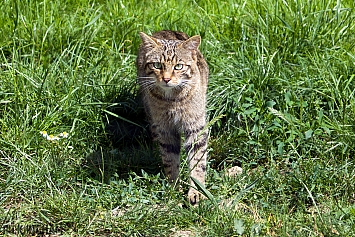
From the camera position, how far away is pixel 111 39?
601 cm

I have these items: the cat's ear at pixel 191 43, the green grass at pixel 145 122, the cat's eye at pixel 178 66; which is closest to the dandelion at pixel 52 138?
the green grass at pixel 145 122

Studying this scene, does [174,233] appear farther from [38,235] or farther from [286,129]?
[286,129]

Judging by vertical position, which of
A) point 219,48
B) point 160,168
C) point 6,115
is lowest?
point 160,168

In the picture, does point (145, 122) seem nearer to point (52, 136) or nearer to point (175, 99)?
point (175, 99)

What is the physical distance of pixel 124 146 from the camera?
5469mm

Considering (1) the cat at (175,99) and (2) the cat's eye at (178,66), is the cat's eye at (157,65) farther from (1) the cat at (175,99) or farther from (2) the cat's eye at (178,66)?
(2) the cat's eye at (178,66)

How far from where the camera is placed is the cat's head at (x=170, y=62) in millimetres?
4629

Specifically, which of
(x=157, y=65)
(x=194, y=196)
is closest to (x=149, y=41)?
(x=157, y=65)

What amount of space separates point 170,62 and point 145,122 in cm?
104

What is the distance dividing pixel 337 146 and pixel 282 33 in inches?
52.3

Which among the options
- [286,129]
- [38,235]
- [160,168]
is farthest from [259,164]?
[38,235]

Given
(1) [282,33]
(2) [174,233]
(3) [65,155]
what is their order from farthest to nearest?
(1) [282,33]
(3) [65,155]
(2) [174,233]

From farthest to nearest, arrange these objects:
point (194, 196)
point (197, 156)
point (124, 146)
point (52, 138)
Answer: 1. point (124, 146)
2. point (197, 156)
3. point (52, 138)
4. point (194, 196)

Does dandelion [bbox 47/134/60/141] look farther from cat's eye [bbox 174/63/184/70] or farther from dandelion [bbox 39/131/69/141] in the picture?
cat's eye [bbox 174/63/184/70]
